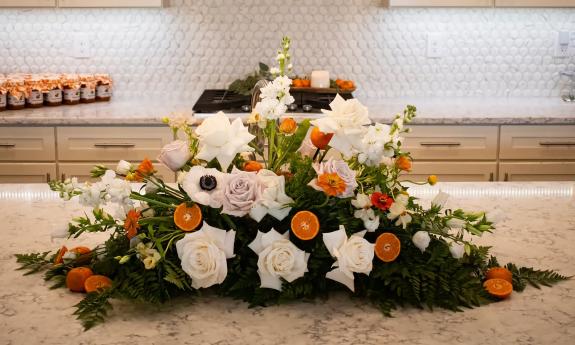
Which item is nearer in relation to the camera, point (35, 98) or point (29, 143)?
point (29, 143)

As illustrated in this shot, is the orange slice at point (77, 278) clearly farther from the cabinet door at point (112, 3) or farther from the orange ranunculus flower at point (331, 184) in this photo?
the cabinet door at point (112, 3)

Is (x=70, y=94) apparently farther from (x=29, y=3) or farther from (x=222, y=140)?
(x=222, y=140)

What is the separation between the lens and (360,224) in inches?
62.3

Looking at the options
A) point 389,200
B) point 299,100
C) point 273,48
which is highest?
point 273,48

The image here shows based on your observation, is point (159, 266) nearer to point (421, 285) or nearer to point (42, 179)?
point (421, 285)

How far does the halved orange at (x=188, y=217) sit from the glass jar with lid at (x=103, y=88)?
3103 millimetres

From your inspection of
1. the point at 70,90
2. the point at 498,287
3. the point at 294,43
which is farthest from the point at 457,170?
the point at 498,287

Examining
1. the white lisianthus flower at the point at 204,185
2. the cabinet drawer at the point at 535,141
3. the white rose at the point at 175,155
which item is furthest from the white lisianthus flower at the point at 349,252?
the cabinet drawer at the point at 535,141

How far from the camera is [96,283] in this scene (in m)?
1.60

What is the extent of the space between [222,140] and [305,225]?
235 millimetres

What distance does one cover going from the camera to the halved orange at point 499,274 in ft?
5.45

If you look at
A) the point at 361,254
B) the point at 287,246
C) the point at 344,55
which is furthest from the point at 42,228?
the point at 344,55

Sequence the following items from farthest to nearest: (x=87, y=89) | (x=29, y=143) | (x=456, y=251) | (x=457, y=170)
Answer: (x=87, y=89) → (x=457, y=170) → (x=29, y=143) → (x=456, y=251)

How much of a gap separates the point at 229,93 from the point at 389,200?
9.89 feet
